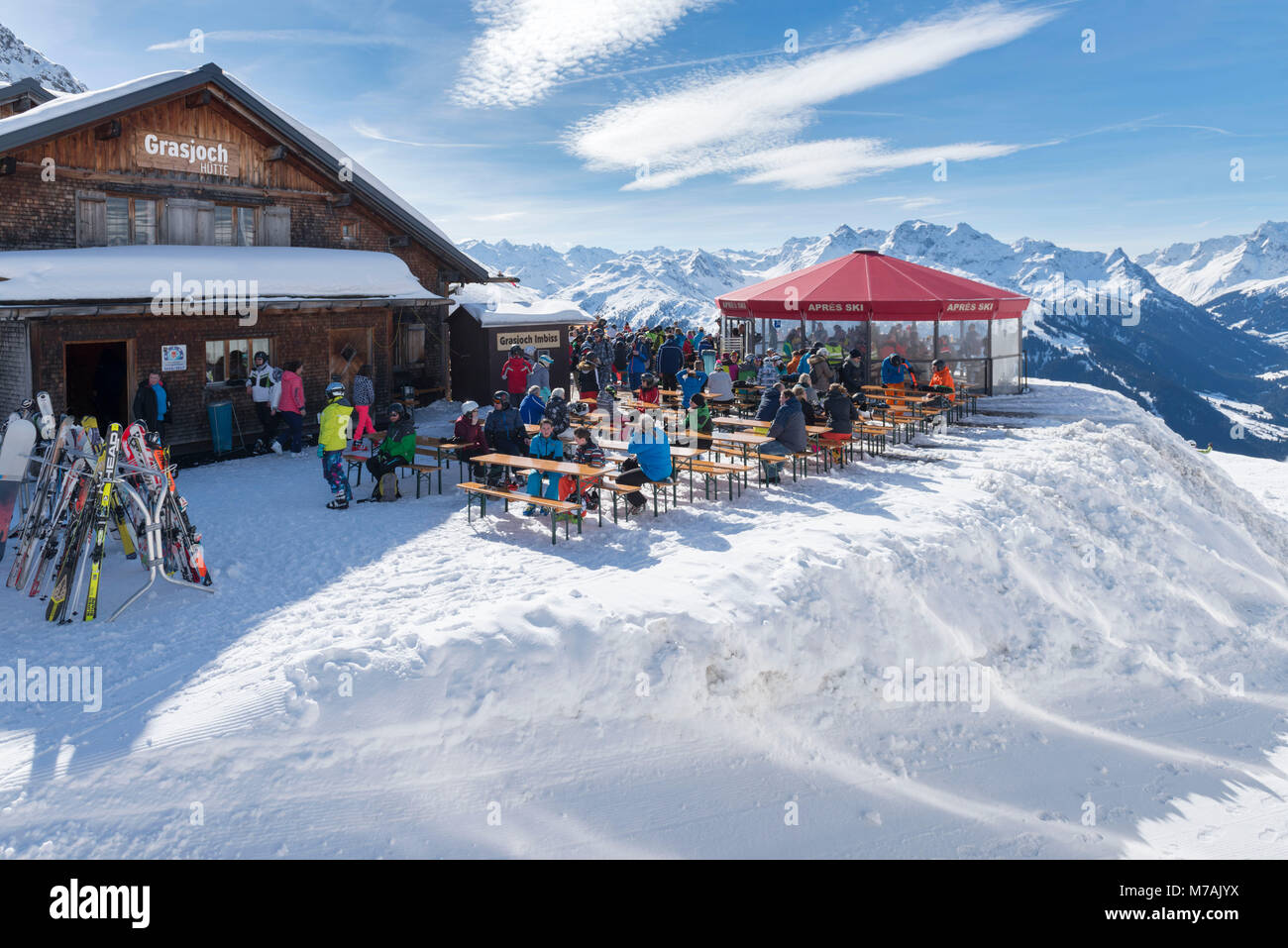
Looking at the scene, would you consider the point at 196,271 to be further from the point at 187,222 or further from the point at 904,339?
the point at 904,339

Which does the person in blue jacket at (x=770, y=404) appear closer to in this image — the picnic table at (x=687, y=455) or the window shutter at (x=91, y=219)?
the picnic table at (x=687, y=455)

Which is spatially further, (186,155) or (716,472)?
(186,155)

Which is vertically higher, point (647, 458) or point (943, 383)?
point (943, 383)

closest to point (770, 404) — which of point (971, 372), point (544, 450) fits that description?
point (544, 450)

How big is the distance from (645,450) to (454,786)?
20.7ft

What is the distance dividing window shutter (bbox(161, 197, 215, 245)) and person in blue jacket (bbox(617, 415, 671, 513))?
11.1m

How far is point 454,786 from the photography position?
22.4 feet

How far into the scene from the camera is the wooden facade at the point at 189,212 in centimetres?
1505

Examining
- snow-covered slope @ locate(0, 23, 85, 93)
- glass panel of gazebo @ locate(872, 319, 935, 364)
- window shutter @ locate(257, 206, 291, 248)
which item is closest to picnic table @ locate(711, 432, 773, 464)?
glass panel of gazebo @ locate(872, 319, 935, 364)

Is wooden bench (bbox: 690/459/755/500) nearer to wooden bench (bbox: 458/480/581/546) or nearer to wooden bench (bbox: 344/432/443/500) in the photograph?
wooden bench (bbox: 458/480/581/546)

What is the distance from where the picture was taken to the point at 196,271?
51.8 feet

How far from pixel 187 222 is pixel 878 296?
15.5m

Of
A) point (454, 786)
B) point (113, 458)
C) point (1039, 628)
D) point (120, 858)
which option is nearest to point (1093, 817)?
point (1039, 628)
